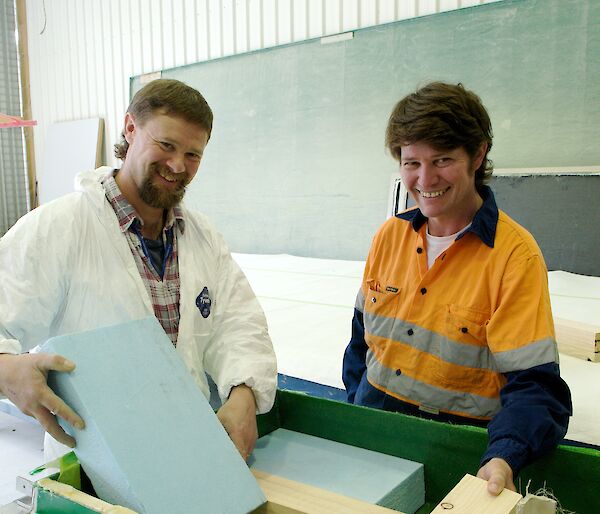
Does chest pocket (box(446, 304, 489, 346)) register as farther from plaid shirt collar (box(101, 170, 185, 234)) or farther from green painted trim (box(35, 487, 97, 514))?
green painted trim (box(35, 487, 97, 514))

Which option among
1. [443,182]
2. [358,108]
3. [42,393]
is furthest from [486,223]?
[358,108]

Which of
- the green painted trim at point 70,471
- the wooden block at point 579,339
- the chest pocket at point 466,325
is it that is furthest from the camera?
the wooden block at point 579,339

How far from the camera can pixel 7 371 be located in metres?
0.81

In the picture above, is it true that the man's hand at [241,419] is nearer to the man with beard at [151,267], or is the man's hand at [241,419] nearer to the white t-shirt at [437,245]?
the man with beard at [151,267]

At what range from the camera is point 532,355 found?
38.0 inches

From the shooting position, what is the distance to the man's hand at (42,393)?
71 centimetres

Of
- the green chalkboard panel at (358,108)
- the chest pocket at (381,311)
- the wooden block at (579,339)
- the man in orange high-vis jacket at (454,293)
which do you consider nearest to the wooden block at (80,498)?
the man in orange high-vis jacket at (454,293)

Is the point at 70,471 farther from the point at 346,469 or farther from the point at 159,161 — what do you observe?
the point at 159,161

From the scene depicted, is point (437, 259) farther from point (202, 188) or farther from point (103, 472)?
point (202, 188)

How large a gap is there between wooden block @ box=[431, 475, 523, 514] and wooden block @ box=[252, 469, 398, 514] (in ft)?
0.32

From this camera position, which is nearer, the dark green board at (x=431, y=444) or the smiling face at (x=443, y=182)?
the dark green board at (x=431, y=444)

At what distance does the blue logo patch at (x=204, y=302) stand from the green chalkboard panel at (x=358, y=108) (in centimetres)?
263

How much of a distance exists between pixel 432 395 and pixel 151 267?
665 mm

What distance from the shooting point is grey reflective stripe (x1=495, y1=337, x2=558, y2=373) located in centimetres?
96
